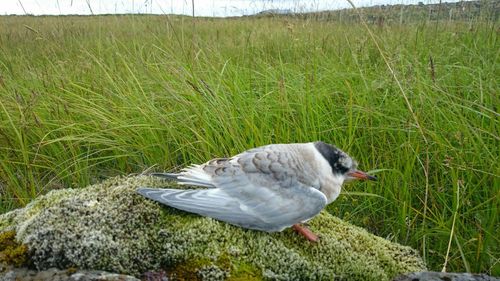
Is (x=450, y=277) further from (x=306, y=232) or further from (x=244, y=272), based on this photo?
(x=244, y=272)

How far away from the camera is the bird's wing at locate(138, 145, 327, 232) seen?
2.10m

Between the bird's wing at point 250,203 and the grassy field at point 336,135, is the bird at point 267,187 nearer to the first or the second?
the bird's wing at point 250,203

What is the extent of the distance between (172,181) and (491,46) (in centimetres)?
380

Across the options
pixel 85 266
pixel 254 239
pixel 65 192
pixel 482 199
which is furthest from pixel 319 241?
pixel 482 199

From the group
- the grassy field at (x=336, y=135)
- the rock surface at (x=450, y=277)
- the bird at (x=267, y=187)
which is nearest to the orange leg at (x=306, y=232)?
the bird at (x=267, y=187)

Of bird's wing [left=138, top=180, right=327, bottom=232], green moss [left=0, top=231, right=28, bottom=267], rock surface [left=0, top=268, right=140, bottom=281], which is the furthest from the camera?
bird's wing [left=138, top=180, right=327, bottom=232]

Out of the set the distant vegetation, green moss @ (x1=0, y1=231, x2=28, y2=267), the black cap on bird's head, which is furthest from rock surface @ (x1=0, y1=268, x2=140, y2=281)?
the distant vegetation

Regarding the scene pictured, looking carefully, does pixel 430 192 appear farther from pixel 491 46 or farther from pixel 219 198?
pixel 491 46

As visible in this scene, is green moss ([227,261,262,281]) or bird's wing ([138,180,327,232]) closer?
green moss ([227,261,262,281])

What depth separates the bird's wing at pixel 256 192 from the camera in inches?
82.8

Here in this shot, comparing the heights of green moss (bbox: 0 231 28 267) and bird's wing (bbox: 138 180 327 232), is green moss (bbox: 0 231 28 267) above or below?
below

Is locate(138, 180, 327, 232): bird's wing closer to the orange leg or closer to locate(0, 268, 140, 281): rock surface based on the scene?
the orange leg

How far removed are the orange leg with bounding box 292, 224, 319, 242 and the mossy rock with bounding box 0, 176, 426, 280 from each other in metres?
0.03

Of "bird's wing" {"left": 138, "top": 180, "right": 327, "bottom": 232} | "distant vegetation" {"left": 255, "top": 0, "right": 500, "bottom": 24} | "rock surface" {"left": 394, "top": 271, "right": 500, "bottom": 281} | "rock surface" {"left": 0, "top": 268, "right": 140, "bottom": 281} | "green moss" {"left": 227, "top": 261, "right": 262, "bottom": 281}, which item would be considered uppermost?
"distant vegetation" {"left": 255, "top": 0, "right": 500, "bottom": 24}
